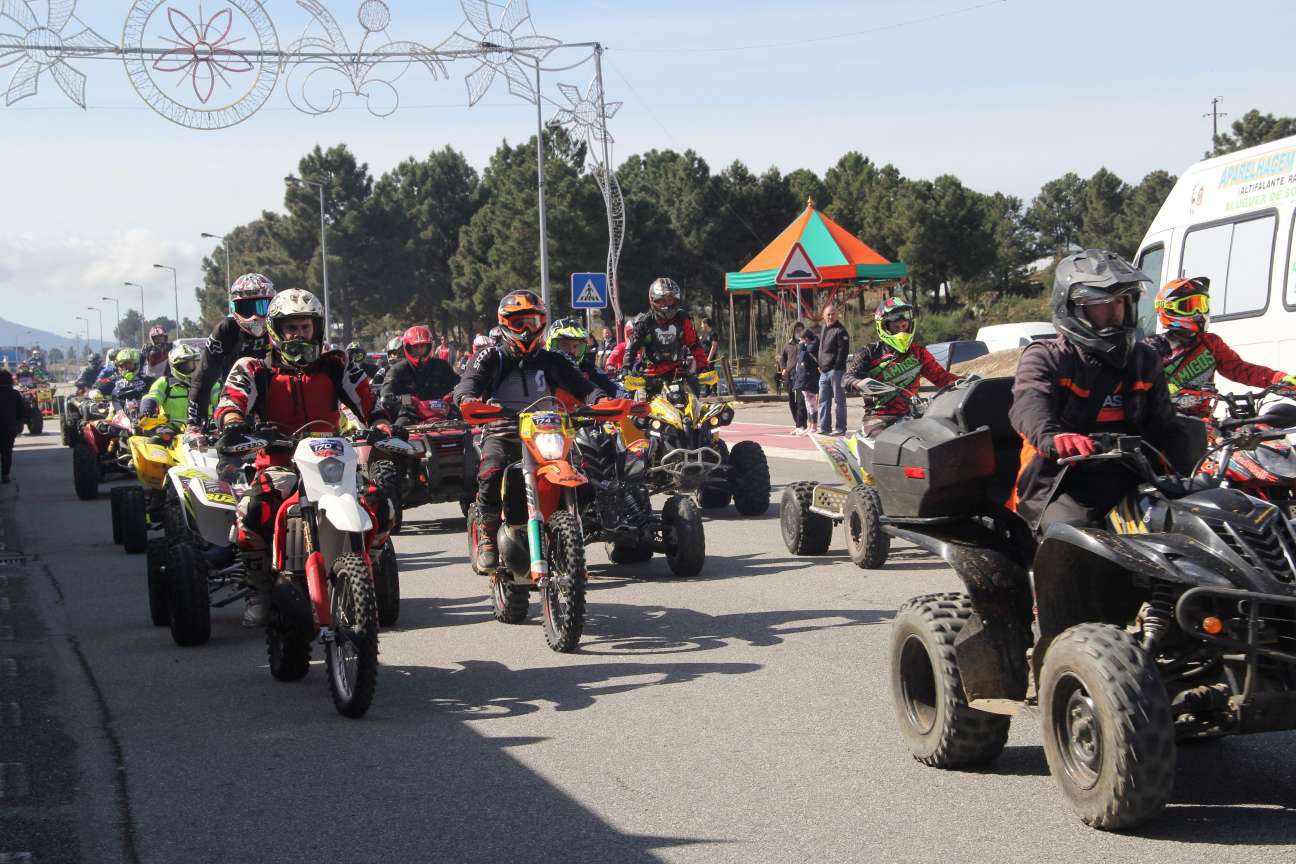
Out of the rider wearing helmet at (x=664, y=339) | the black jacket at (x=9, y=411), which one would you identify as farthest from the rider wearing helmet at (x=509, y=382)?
the black jacket at (x=9, y=411)

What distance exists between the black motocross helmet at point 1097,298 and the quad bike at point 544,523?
3.46 metres

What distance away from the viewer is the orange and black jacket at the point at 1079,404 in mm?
5465

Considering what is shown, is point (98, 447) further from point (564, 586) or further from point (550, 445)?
point (564, 586)

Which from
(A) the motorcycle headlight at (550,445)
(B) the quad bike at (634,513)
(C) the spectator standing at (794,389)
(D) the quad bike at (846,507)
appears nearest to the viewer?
(A) the motorcycle headlight at (550,445)

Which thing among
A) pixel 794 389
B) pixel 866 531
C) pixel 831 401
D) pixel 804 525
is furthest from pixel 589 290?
pixel 866 531

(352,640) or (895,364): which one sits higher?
(895,364)

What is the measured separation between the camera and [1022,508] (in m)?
5.54

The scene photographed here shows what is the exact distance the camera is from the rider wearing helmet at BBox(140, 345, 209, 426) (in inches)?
575

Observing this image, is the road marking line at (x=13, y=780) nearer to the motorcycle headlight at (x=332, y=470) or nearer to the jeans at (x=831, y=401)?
the motorcycle headlight at (x=332, y=470)

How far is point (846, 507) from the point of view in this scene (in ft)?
37.8

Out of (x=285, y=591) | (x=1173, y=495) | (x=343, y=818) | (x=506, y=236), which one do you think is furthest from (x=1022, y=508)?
(x=506, y=236)

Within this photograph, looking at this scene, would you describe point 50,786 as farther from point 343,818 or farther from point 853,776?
point 853,776

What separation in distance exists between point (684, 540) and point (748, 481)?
4.10 metres

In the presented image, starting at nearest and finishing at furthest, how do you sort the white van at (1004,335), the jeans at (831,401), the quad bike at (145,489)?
the quad bike at (145,489) → the jeans at (831,401) → the white van at (1004,335)
